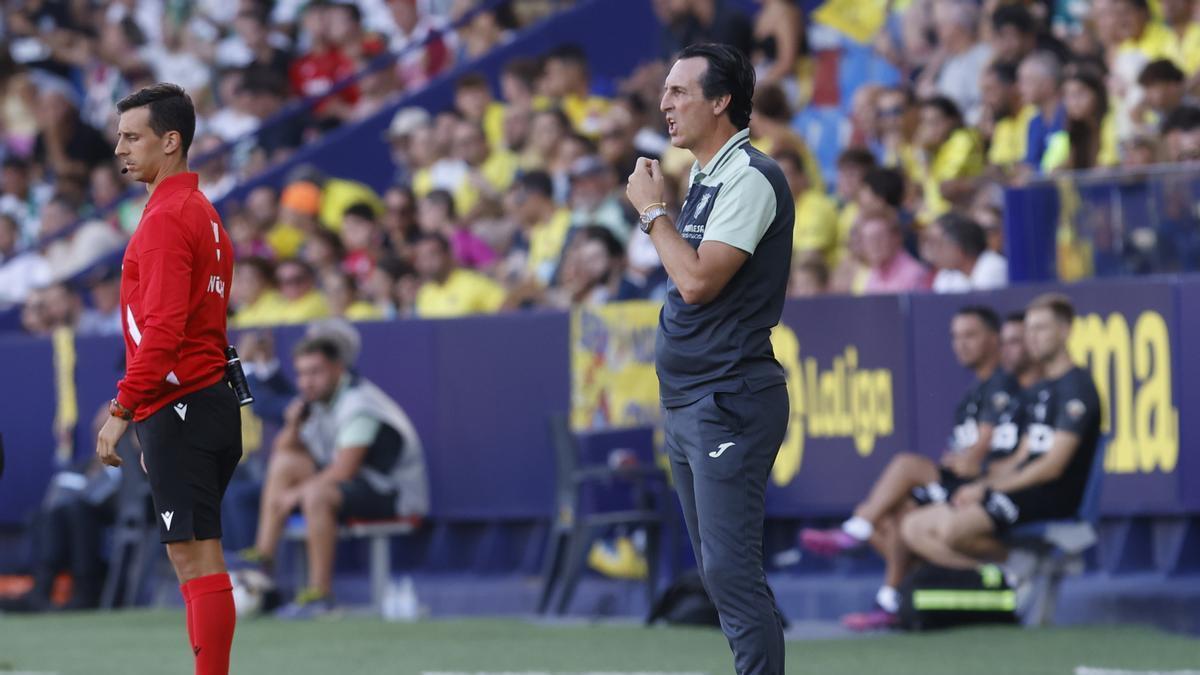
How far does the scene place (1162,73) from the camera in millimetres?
12820

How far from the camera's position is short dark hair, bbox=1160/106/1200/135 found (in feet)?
38.1

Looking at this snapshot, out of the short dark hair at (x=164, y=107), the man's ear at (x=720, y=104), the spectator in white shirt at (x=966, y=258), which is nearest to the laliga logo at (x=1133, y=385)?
the spectator in white shirt at (x=966, y=258)

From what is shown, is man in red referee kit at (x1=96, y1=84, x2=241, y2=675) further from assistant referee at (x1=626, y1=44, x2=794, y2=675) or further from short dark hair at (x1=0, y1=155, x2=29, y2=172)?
short dark hair at (x1=0, y1=155, x2=29, y2=172)

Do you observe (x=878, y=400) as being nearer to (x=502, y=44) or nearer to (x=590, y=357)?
(x=590, y=357)

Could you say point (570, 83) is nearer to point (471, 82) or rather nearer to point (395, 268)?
point (471, 82)

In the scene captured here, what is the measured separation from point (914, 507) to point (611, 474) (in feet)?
5.85

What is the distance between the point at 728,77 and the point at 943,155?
7758 millimetres

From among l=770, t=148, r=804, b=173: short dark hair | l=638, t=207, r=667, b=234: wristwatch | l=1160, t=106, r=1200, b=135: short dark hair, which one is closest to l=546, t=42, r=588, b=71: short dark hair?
l=770, t=148, r=804, b=173: short dark hair

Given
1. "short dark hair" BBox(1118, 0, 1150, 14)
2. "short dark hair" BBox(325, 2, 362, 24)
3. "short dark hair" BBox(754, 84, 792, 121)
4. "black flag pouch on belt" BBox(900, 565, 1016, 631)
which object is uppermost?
"short dark hair" BBox(325, 2, 362, 24)

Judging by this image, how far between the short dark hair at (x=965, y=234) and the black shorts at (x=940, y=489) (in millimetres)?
1462

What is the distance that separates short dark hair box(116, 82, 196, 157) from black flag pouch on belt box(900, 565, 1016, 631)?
5.23m

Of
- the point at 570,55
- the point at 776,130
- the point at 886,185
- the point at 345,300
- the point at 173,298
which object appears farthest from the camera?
the point at 570,55

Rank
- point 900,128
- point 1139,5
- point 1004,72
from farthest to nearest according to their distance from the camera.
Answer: point 900,128
point 1004,72
point 1139,5

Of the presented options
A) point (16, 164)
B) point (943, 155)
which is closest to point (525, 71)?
point (943, 155)
